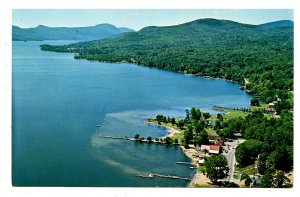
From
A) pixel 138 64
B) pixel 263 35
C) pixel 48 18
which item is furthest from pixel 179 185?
pixel 263 35

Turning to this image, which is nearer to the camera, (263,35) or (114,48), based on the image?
(263,35)

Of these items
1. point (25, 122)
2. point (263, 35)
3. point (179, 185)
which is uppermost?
point (263, 35)

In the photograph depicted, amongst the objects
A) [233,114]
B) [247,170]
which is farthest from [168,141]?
[233,114]

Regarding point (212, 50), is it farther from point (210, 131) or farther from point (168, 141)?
point (168, 141)

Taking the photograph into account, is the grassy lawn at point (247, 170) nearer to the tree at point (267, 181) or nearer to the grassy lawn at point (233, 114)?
the tree at point (267, 181)

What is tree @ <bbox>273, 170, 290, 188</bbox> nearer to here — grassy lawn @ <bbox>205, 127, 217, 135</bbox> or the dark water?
the dark water

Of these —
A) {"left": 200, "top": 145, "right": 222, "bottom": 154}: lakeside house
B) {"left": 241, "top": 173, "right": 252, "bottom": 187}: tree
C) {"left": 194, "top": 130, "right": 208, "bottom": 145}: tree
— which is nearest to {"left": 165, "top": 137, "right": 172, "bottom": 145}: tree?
{"left": 194, "top": 130, "right": 208, "bottom": 145}: tree
